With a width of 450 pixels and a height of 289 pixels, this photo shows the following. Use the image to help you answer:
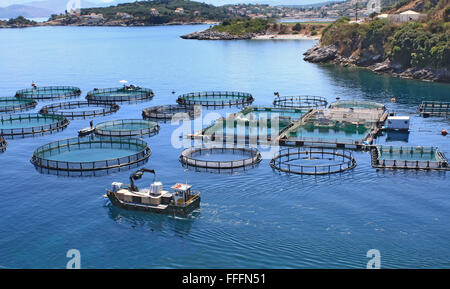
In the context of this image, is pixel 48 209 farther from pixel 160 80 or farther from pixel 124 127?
pixel 160 80

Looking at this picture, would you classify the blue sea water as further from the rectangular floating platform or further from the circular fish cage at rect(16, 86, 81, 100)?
the circular fish cage at rect(16, 86, 81, 100)

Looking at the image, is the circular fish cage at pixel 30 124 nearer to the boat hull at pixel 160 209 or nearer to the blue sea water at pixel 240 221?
the blue sea water at pixel 240 221

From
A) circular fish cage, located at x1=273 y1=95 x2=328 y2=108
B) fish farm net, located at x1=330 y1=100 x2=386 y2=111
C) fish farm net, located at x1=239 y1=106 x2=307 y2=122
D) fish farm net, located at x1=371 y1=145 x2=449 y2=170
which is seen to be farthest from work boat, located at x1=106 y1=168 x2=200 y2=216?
fish farm net, located at x1=330 y1=100 x2=386 y2=111

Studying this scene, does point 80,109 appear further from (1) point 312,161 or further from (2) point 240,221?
(2) point 240,221

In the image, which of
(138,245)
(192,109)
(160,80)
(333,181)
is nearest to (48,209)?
(138,245)

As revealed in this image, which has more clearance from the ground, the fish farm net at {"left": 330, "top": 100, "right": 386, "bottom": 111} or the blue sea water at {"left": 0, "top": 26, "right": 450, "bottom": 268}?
the fish farm net at {"left": 330, "top": 100, "right": 386, "bottom": 111}

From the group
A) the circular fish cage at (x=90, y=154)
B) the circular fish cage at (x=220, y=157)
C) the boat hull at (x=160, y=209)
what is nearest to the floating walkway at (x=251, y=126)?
the circular fish cage at (x=220, y=157)
